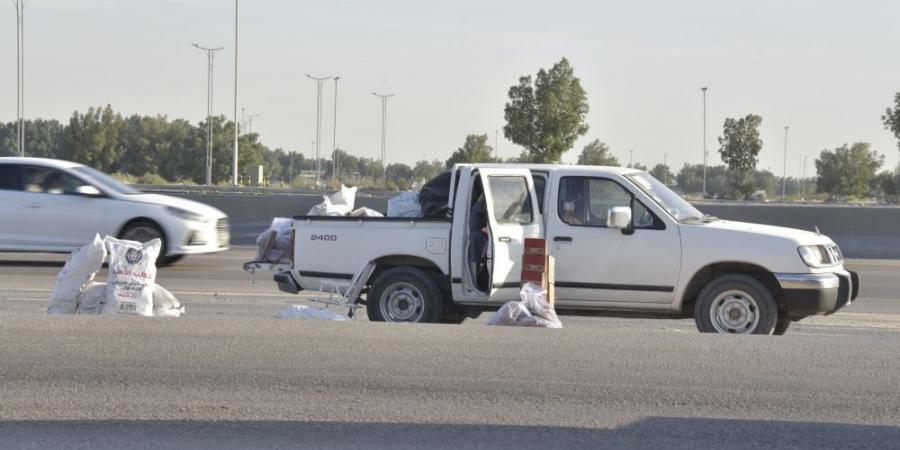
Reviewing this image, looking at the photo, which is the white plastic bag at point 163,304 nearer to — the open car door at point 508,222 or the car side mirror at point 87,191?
the open car door at point 508,222

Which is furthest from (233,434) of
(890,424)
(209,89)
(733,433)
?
(209,89)

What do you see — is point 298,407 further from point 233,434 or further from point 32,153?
point 32,153

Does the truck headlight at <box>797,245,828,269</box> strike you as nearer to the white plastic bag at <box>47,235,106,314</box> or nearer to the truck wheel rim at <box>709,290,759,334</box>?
the truck wheel rim at <box>709,290,759,334</box>

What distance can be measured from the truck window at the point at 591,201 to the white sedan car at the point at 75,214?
336 inches

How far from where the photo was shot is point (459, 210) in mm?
12086

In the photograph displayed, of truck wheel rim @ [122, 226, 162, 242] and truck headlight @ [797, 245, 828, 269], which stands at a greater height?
truck headlight @ [797, 245, 828, 269]

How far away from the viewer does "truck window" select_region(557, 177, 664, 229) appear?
12102mm

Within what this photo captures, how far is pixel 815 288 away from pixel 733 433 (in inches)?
176

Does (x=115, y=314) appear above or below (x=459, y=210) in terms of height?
below

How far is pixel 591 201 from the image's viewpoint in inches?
481

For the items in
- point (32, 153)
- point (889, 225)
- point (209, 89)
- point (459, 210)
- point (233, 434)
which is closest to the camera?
point (233, 434)

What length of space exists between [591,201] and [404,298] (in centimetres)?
195

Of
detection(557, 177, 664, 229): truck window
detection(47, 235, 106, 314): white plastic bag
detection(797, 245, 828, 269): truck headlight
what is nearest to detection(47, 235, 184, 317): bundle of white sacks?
detection(47, 235, 106, 314): white plastic bag

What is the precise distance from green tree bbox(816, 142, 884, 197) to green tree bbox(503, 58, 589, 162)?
3961 centimetres
